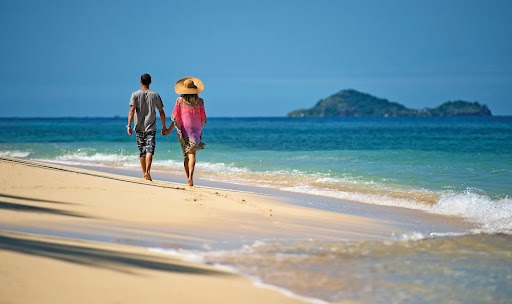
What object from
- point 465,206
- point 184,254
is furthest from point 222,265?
point 465,206

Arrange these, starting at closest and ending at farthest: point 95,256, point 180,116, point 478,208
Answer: point 95,256
point 478,208
point 180,116

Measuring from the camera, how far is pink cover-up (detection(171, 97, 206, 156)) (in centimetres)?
1225

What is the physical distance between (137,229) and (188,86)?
509 centimetres

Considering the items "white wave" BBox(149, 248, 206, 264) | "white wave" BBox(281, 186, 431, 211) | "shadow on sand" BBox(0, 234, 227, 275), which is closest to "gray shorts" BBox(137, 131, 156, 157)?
"white wave" BBox(281, 186, 431, 211)

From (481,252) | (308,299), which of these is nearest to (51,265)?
(308,299)

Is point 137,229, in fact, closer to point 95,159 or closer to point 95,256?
point 95,256

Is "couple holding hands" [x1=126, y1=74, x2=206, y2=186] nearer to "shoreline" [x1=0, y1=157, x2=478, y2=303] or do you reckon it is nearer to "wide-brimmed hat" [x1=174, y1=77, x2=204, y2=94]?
"wide-brimmed hat" [x1=174, y1=77, x2=204, y2=94]

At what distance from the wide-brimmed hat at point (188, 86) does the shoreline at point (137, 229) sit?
1.75 metres

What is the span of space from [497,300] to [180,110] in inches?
308

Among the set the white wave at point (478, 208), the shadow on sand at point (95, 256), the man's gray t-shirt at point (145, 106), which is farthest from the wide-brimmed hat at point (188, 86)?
the shadow on sand at point (95, 256)

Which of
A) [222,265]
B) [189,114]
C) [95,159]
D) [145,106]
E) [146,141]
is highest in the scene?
[145,106]

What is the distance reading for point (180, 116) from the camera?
40.5ft

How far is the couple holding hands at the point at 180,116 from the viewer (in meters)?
12.3

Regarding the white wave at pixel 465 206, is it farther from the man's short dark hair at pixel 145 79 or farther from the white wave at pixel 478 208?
the man's short dark hair at pixel 145 79
